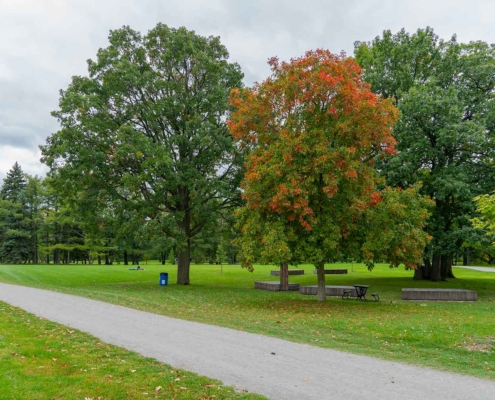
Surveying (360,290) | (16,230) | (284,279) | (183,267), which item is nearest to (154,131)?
(183,267)

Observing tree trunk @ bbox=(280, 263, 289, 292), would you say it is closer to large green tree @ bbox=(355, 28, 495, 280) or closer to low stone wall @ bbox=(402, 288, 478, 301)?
low stone wall @ bbox=(402, 288, 478, 301)

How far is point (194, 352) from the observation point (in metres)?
7.29

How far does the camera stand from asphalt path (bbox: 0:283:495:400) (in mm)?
5395

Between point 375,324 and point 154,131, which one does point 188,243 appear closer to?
point 154,131

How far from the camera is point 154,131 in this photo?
2392cm

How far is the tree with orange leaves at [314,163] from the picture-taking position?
13.8m

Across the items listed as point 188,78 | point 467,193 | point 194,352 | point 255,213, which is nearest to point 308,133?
point 255,213

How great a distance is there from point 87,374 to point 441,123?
20999mm

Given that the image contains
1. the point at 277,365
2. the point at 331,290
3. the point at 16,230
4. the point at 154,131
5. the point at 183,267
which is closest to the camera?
the point at 277,365

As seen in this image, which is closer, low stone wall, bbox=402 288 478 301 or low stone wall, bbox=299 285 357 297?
low stone wall, bbox=402 288 478 301

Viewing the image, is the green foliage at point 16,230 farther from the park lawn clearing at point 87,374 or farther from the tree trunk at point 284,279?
the park lawn clearing at point 87,374

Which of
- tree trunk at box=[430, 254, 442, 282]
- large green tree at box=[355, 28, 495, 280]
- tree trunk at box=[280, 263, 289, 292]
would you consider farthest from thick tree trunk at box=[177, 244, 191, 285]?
tree trunk at box=[430, 254, 442, 282]

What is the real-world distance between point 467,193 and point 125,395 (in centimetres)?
2008

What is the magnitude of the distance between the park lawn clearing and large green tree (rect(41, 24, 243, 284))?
13707 millimetres
